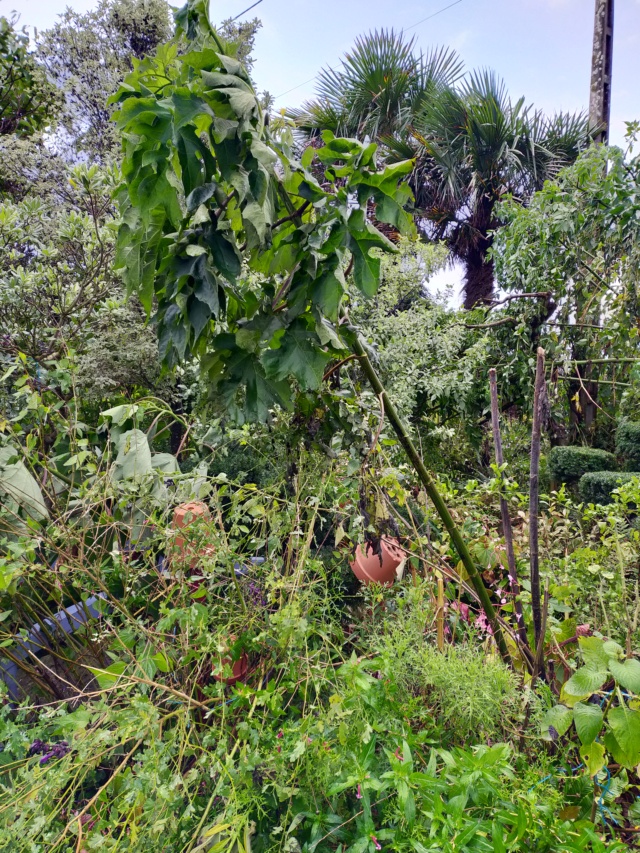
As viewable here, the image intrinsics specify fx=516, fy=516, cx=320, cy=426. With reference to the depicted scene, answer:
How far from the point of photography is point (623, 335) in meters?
3.53

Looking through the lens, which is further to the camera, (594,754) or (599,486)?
(599,486)

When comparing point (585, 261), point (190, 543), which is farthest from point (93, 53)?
point (190, 543)

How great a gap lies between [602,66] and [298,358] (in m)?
5.99

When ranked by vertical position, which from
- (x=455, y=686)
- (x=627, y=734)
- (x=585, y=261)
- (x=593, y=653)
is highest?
(x=585, y=261)

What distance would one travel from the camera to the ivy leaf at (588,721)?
86 cm

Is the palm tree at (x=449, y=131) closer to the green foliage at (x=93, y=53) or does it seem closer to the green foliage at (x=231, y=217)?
the green foliage at (x=93, y=53)

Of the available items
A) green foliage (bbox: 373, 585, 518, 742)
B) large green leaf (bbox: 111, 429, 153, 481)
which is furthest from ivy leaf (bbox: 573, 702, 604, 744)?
large green leaf (bbox: 111, 429, 153, 481)

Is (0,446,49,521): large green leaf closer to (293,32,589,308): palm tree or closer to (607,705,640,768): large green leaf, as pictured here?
(607,705,640,768): large green leaf

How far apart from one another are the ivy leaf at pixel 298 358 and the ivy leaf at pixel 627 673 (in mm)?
768

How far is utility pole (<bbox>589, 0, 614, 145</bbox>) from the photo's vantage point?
16.9 feet

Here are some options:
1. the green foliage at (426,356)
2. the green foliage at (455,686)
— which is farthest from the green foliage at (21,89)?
the green foliage at (455,686)

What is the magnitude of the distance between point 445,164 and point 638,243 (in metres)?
5.73

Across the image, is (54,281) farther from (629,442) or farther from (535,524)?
(629,442)

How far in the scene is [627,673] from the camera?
0.84 m
